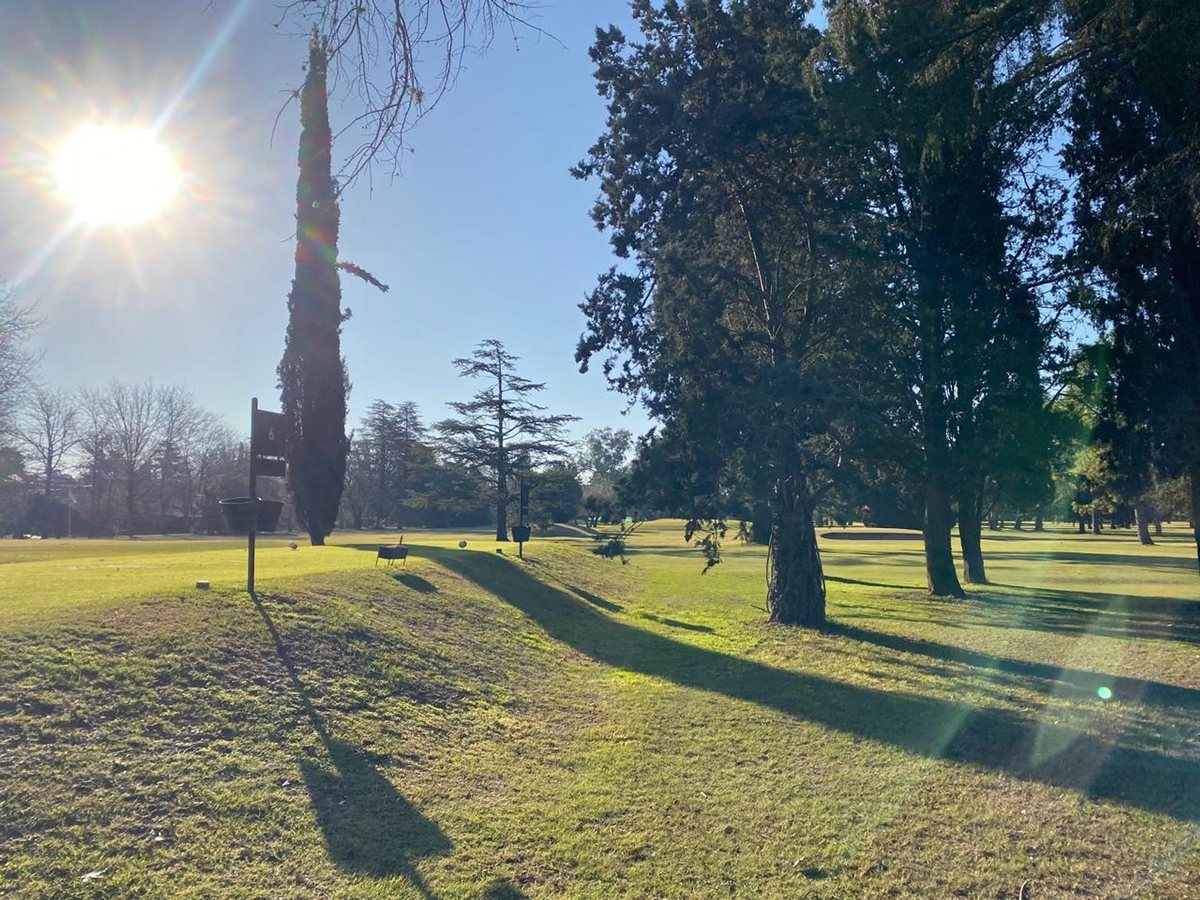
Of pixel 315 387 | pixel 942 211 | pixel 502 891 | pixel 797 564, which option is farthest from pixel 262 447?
pixel 315 387

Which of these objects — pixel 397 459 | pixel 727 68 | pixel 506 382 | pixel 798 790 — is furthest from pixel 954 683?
pixel 397 459

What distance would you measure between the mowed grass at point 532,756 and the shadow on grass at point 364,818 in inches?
1.0

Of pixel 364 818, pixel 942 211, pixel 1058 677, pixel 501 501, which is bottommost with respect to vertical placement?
pixel 1058 677

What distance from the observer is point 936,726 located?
8.73 metres

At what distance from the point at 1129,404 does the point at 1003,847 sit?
1326 centimetres

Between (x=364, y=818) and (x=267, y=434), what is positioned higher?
A: (x=267, y=434)

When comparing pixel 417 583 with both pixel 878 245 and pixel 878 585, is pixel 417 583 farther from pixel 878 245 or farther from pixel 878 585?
pixel 878 585

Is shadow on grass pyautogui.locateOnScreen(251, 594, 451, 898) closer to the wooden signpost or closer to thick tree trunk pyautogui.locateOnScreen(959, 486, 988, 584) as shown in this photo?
the wooden signpost

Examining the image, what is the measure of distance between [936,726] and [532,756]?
14.5ft

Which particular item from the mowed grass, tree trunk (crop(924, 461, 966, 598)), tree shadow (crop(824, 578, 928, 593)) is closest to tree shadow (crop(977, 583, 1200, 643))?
tree trunk (crop(924, 461, 966, 598))

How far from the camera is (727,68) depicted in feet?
48.4

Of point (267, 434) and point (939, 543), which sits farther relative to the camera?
point (939, 543)

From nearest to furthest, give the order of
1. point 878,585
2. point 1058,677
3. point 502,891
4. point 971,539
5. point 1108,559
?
point 502,891, point 1058,677, point 971,539, point 878,585, point 1108,559

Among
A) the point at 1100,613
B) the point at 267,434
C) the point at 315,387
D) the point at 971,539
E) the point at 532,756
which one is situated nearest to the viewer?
the point at 532,756
